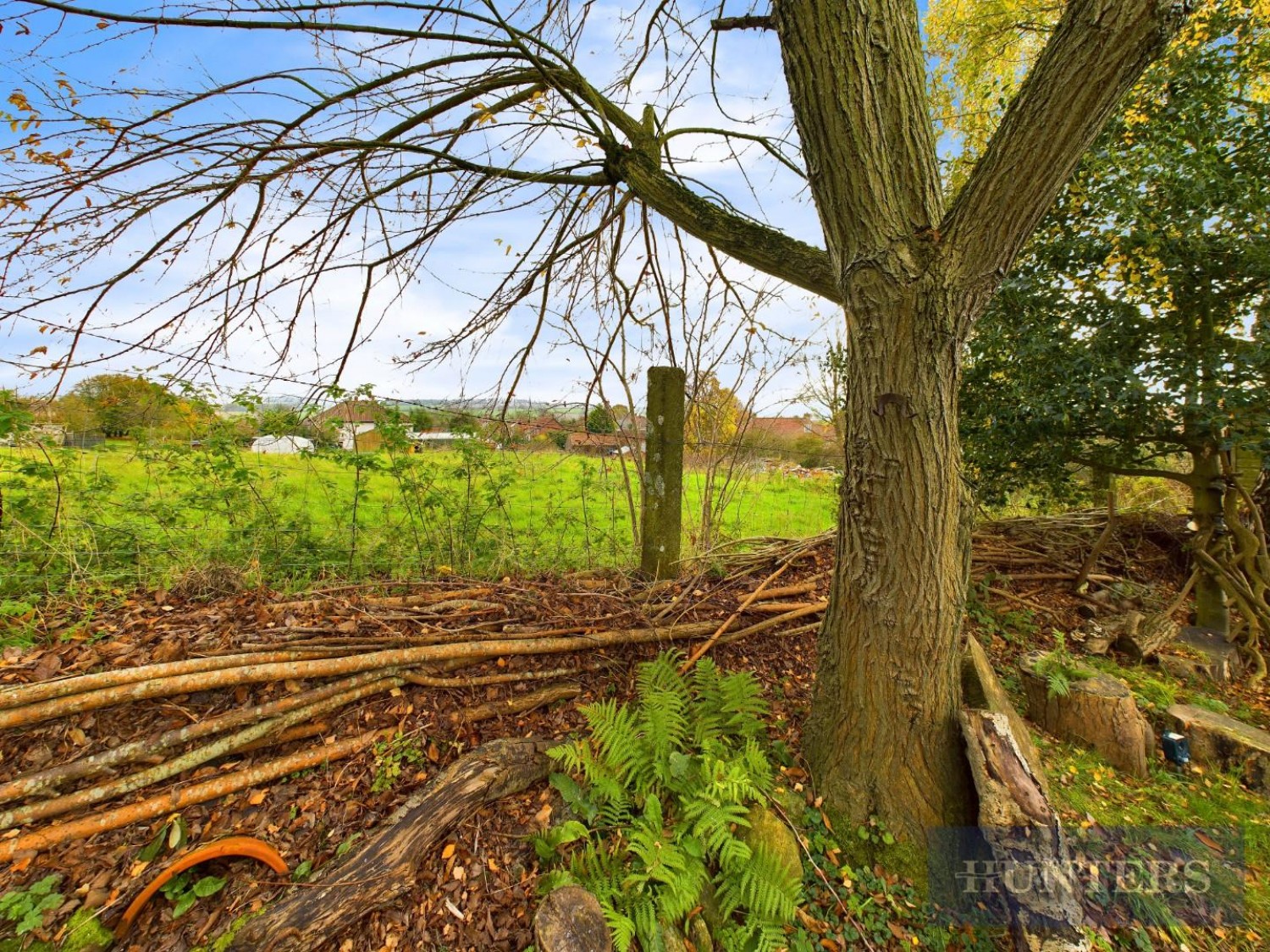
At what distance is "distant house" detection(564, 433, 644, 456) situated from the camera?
13.2ft

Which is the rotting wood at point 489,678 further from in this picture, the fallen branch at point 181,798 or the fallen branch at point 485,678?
the fallen branch at point 181,798

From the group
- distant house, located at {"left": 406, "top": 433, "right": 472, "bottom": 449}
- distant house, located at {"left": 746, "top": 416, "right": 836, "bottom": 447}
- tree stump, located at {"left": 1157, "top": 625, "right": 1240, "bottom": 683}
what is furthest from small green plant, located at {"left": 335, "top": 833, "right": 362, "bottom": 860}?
tree stump, located at {"left": 1157, "top": 625, "right": 1240, "bottom": 683}

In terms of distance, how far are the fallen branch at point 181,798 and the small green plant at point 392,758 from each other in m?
0.05

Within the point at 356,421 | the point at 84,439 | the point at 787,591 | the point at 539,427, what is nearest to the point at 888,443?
the point at 787,591

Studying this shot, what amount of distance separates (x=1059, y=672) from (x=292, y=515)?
16.4 feet

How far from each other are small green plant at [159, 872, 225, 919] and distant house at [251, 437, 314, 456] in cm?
222

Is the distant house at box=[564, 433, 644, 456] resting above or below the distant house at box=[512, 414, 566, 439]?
below

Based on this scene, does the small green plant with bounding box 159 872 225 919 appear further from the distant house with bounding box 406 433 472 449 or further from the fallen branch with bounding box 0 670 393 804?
the distant house with bounding box 406 433 472 449

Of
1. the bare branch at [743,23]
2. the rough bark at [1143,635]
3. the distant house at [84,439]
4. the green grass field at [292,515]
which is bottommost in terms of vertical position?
the rough bark at [1143,635]

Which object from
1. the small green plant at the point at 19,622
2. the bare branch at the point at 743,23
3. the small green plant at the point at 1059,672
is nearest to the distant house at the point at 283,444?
the small green plant at the point at 19,622

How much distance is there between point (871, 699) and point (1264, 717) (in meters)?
2.98

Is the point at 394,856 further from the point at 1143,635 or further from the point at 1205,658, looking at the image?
the point at 1205,658

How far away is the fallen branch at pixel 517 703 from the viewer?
2309mm

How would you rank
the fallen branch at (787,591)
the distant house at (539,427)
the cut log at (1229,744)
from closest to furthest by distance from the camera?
the cut log at (1229,744)
the fallen branch at (787,591)
the distant house at (539,427)
